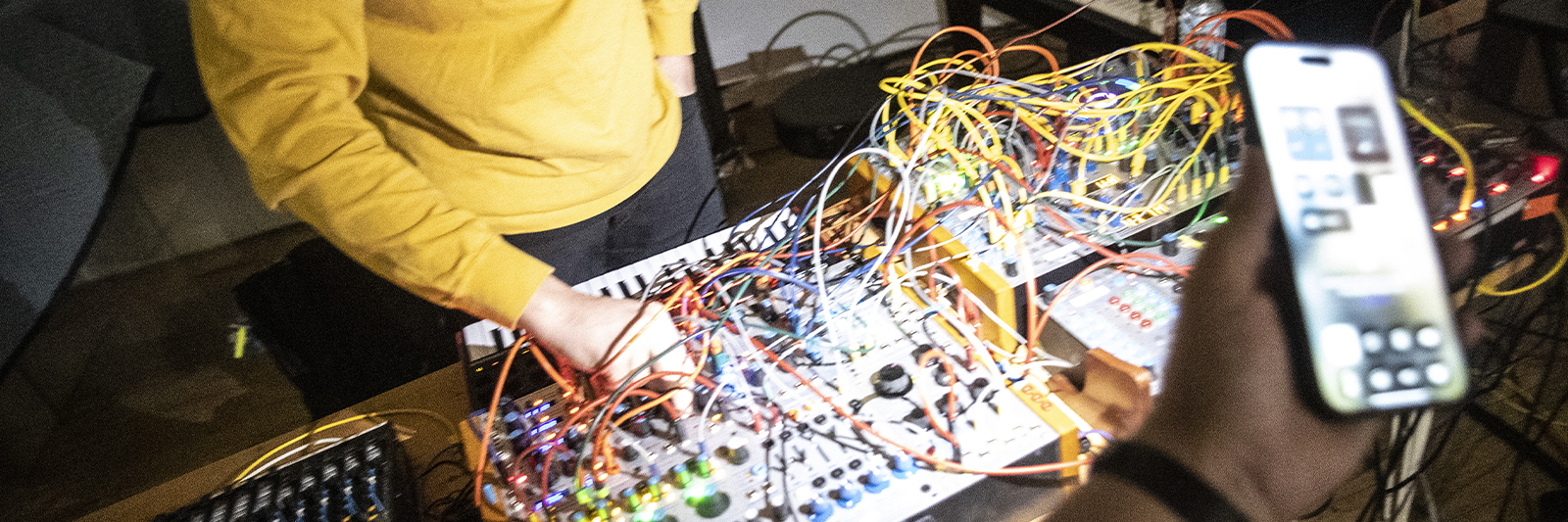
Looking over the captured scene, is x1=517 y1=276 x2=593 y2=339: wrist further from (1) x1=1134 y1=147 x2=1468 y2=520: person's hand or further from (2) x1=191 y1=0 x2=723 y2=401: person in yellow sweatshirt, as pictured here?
(1) x1=1134 y1=147 x2=1468 y2=520: person's hand

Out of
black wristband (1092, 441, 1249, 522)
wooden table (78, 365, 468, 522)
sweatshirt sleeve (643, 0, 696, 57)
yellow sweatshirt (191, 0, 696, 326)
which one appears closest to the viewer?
black wristband (1092, 441, 1249, 522)

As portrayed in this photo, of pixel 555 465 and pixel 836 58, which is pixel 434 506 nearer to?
pixel 555 465

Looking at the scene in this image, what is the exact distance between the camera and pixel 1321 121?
560mm

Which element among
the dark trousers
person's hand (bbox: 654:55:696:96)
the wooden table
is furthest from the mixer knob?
person's hand (bbox: 654:55:696:96)

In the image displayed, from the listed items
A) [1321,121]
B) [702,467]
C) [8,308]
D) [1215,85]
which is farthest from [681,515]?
[8,308]

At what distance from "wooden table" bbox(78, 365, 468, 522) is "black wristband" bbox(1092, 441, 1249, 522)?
2.34ft

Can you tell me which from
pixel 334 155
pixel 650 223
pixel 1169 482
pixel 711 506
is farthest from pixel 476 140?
pixel 1169 482

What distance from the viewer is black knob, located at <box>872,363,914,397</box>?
2.40 feet

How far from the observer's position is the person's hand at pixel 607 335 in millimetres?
768

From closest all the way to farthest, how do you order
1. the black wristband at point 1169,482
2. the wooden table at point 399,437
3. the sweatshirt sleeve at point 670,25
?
the black wristband at point 1169,482 < the wooden table at point 399,437 < the sweatshirt sleeve at point 670,25

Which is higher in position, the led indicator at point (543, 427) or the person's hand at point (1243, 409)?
the person's hand at point (1243, 409)

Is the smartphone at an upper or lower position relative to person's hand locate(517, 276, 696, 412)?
upper

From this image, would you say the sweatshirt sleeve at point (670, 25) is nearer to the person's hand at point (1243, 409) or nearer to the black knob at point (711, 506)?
the black knob at point (711, 506)

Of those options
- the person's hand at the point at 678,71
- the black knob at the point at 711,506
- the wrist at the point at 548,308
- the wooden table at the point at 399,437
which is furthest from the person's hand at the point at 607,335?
the person's hand at the point at 678,71
